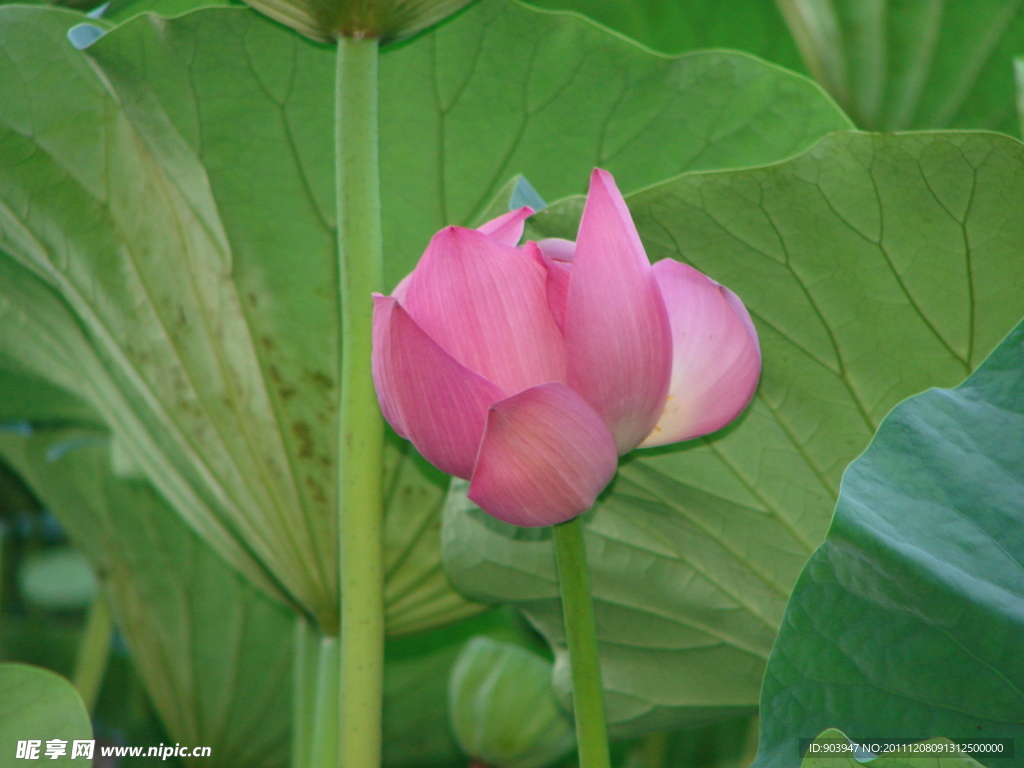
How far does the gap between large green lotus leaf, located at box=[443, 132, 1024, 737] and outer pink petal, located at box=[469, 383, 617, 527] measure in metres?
0.15

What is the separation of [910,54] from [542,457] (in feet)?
2.27

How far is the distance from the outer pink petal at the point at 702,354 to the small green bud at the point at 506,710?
0.46 meters

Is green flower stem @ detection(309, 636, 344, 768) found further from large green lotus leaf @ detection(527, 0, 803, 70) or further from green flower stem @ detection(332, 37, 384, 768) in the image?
large green lotus leaf @ detection(527, 0, 803, 70)

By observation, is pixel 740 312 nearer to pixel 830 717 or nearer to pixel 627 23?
pixel 830 717

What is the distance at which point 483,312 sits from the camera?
329mm

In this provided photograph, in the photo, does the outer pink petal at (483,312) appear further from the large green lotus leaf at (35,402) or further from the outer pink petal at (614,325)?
the large green lotus leaf at (35,402)

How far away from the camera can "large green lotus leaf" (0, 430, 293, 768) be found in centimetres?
84

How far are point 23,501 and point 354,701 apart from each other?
3.07ft

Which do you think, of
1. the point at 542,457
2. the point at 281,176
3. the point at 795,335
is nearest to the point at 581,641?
the point at 542,457

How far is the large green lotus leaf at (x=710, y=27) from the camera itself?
0.88 metres

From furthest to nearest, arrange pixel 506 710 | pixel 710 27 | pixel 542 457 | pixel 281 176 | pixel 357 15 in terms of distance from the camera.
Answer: pixel 710 27 → pixel 506 710 → pixel 281 176 → pixel 357 15 → pixel 542 457

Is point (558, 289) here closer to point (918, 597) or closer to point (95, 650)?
point (918, 597)

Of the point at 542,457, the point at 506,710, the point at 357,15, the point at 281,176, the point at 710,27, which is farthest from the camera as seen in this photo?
the point at 710,27

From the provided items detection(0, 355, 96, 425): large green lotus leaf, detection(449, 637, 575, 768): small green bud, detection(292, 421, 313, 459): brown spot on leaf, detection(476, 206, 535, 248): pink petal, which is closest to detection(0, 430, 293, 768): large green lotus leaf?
detection(0, 355, 96, 425): large green lotus leaf
